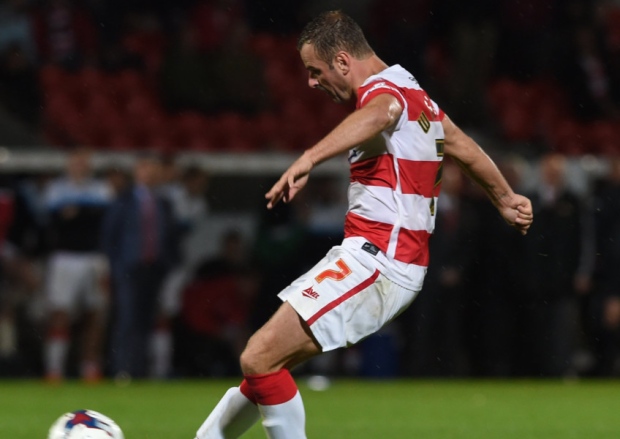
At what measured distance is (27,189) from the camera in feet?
46.4

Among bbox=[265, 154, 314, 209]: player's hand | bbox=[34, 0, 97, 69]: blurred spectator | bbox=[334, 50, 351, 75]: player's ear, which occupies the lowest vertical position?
bbox=[265, 154, 314, 209]: player's hand

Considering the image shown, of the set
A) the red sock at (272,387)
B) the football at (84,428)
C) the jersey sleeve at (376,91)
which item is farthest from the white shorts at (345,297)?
the football at (84,428)

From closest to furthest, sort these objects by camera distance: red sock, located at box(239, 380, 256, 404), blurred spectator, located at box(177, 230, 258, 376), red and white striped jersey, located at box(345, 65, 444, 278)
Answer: red and white striped jersey, located at box(345, 65, 444, 278), red sock, located at box(239, 380, 256, 404), blurred spectator, located at box(177, 230, 258, 376)

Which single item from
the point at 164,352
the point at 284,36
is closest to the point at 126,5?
the point at 284,36

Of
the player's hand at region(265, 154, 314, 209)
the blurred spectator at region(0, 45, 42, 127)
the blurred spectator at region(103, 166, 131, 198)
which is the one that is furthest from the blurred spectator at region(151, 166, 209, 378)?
the player's hand at region(265, 154, 314, 209)

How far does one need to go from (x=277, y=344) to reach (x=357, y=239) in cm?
61

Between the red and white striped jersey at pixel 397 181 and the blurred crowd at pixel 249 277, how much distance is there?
7504 millimetres

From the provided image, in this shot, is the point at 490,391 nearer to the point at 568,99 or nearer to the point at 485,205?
the point at 485,205

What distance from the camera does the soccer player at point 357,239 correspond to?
552cm

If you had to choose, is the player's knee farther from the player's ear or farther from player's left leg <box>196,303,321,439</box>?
the player's ear

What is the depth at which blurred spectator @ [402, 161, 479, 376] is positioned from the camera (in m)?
13.4

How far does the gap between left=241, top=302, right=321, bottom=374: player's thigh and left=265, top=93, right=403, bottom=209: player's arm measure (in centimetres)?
56

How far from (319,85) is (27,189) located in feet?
28.9

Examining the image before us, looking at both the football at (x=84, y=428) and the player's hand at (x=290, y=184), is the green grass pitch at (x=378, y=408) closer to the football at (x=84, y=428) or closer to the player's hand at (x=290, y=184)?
the football at (x=84, y=428)
